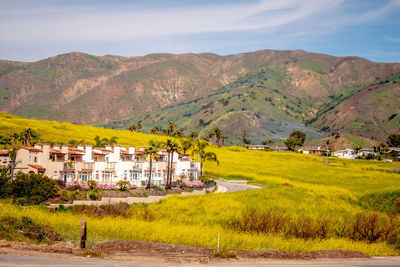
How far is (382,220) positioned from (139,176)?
160 ft

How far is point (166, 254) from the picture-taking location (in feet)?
106

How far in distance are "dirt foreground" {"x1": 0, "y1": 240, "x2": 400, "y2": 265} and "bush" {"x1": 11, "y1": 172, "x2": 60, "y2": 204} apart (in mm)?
24111

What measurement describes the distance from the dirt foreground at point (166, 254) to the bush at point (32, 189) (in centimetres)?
2411

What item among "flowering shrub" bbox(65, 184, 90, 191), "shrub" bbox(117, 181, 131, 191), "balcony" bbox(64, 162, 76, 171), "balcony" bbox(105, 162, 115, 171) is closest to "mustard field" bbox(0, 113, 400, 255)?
"shrub" bbox(117, 181, 131, 191)

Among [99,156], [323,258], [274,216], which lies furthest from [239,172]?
[323,258]

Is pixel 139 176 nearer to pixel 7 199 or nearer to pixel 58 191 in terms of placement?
pixel 58 191

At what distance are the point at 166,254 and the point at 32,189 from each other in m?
31.9

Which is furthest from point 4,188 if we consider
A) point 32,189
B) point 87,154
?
point 87,154

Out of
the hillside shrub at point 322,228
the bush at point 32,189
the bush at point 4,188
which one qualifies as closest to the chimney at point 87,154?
the bush at point 32,189

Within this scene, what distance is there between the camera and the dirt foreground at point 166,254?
1181 inches

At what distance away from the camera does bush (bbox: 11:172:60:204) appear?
56188mm

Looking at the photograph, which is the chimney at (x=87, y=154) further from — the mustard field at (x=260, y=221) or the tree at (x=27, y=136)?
the tree at (x=27, y=136)

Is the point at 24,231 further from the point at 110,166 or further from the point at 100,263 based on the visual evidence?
the point at 110,166

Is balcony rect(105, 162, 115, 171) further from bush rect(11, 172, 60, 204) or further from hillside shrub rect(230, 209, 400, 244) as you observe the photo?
hillside shrub rect(230, 209, 400, 244)
